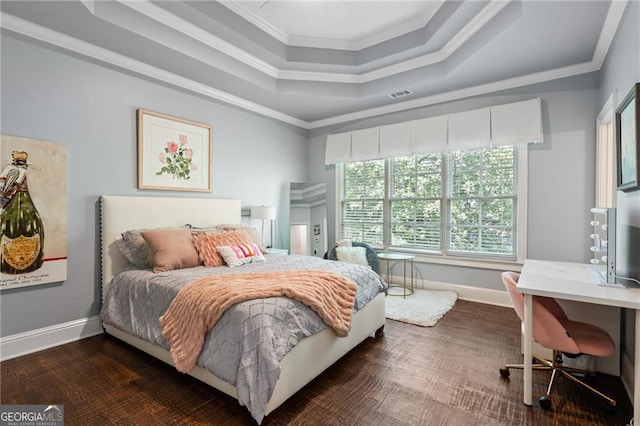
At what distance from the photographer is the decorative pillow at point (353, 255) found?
4.63m

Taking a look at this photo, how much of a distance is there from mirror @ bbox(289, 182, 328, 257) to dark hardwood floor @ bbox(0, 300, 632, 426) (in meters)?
2.48

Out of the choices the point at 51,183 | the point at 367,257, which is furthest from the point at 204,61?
the point at 367,257

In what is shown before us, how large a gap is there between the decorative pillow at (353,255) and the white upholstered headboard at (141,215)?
5.86ft

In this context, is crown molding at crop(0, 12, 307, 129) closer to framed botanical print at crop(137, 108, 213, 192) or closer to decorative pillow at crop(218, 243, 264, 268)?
framed botanical print at crop(137, 108, 213, 192)

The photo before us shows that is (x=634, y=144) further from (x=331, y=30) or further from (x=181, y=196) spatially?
(x=181, y=196)

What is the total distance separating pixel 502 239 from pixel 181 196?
4064 mm

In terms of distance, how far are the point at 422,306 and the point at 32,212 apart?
4.04m

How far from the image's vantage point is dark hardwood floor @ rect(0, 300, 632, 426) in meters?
1.85

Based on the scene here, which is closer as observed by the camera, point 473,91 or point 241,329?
point 241,329

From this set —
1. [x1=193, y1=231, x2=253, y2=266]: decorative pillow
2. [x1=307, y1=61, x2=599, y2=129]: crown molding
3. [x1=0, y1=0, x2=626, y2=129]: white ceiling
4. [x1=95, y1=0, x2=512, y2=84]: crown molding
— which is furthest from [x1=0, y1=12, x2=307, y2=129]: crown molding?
[x1=193, y1=231, x2=253, y2=266]: decorative pillow

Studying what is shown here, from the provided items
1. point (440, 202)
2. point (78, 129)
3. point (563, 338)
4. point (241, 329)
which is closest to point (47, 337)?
point (78, 129)

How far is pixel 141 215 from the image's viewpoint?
10.7 ft

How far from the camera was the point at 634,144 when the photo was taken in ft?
6.54

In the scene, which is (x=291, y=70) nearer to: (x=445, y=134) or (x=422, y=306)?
(x=445, y=134)
